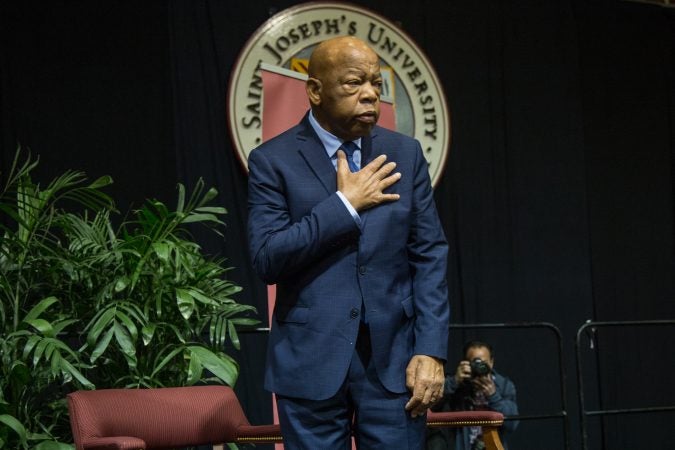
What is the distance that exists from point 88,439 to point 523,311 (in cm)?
411

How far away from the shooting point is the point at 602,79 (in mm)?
6859

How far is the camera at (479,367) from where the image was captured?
4.90 metres

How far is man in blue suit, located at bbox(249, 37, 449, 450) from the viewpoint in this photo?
2.01 metres

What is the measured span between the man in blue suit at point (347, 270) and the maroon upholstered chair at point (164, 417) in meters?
0.86

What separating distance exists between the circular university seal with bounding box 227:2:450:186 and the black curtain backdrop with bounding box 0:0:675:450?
0.09 m

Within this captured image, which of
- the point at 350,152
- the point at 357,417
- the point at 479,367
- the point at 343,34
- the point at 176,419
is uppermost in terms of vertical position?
the point at 343,34

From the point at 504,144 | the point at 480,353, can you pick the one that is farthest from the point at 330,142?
the point at 504,144

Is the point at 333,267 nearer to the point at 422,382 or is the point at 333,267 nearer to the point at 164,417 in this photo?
the point at 422,382

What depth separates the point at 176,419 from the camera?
2.98 m

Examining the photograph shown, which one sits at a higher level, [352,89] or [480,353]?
[352,89]

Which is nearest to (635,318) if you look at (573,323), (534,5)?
(573,323)

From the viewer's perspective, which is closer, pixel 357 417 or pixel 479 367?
pixel 357 417

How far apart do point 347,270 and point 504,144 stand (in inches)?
177

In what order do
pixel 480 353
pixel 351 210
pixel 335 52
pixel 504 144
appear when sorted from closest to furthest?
1. pixel 351 210
2. pixel 335 52
3. pixel 480 353
4. pixel 504 144
